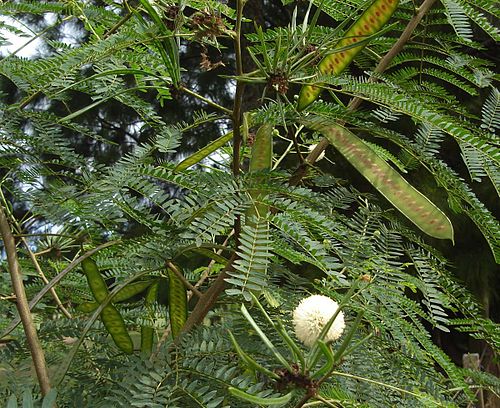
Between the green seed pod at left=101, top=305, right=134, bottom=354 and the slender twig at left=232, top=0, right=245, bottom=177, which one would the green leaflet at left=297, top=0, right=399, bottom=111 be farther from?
the green seed pod at left=101, top=305, right=134, bottom=354

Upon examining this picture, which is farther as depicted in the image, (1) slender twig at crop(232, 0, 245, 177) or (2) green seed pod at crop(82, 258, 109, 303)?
(2) green seed pod at crop(82, 258, 109, 303)

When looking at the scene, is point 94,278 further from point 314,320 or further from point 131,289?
point 314,320

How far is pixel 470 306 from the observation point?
70 cm

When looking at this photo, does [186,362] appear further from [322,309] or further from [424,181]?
[424,181]

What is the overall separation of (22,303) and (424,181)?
1.80 m

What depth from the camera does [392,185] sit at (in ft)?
1.69

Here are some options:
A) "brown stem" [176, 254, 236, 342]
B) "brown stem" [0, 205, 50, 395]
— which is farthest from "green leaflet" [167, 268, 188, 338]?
"brown stem" [0, 205, 50, 395]

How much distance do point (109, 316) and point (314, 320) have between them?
0.19 metres

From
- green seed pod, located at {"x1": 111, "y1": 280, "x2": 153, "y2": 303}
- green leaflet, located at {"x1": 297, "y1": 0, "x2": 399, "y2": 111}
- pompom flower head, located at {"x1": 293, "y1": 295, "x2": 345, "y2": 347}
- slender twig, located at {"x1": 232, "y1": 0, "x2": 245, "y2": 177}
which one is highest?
green leaflet, located at {"x1": 297, "y1": 0, "x2": 399, "y2": 111}

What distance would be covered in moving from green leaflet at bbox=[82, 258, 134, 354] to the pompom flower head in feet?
0.56

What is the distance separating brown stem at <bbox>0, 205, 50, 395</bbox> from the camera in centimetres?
61

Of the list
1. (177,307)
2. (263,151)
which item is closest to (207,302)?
(177,307)

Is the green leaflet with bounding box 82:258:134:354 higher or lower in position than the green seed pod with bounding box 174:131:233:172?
lower

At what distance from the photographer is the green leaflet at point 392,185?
0.49m
